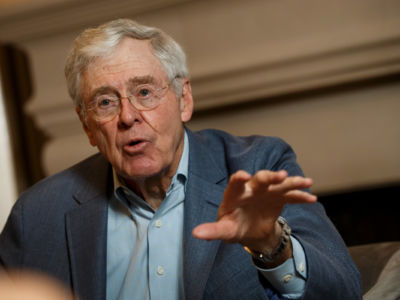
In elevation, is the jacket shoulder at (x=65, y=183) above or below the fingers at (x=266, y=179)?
below

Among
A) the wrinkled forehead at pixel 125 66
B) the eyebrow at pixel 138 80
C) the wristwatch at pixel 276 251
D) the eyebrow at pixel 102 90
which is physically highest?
the wrinkled forehead at pixel 125 66

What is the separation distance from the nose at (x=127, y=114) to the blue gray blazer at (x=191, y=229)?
0.67 feet

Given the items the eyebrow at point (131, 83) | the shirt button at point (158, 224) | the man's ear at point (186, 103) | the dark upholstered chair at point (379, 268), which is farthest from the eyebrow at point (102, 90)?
the dark upholstered chair at point (379, 268)

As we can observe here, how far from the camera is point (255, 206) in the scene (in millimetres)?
954

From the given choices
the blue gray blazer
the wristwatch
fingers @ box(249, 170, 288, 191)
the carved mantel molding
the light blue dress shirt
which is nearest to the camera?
fingers @ box(249, 170, 288, 191)

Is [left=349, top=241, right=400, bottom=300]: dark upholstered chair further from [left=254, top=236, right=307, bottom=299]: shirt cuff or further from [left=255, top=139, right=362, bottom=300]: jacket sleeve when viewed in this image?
[left=254, top=236, right=307, bottom=299]: shirt cuff

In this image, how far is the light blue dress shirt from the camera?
4.53 ft

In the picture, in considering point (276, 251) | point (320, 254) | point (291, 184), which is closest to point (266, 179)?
point (291, 184)

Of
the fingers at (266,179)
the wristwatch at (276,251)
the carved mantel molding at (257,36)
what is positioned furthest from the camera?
the carved mantel molding at (257,36)

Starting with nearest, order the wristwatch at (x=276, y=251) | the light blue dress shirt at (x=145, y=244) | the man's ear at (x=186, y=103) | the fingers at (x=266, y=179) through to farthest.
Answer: the fingers at (x=266, y=179) → the wristwatch at (x=276, y=251) → the light blue dress shirt at (x=145, y=244) → the man's ear at (x=186, y=103)

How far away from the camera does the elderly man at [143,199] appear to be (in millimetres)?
1312

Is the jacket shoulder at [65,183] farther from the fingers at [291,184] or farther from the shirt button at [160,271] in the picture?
the fingers at [291,184]

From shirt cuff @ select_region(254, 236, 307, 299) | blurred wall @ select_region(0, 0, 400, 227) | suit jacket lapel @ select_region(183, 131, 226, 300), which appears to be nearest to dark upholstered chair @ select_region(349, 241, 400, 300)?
shirt cuff @ select_region(254, 236, 307, 299)

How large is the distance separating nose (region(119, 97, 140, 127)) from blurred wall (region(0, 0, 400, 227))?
0.68 meters
